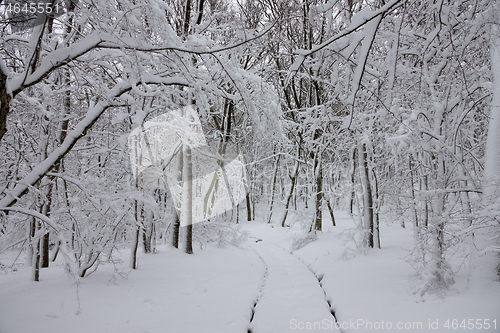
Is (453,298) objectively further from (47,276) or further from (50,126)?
(50,126)

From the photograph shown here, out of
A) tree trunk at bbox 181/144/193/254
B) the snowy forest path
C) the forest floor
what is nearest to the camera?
the forest floor

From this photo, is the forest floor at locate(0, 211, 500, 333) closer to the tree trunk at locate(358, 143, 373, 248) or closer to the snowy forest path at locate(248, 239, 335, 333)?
the snowy forest path at locate(248, 239, 335, 333)

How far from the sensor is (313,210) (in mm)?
10516

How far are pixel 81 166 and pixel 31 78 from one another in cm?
397

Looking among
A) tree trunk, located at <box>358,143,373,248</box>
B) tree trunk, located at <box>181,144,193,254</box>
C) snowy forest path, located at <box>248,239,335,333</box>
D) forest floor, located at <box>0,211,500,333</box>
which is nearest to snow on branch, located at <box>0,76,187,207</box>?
forest floor, located at <box>0,211,500,333</box>

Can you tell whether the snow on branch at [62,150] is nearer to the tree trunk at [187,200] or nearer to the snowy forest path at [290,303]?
the snowy forest path at [290,303]

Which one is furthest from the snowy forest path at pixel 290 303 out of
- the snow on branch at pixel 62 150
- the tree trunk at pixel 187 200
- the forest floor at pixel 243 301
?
the snow on branch at pixel 62 150

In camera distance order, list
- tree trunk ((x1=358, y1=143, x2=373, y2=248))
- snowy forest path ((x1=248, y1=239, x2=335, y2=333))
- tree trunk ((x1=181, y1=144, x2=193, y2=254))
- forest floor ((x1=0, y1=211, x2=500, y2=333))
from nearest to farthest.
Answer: forest floor ((x1=0, y1=211, x2=500, y2=333))
snowy forest path ((x1=248, y1=239, x2=335, y2=333))
tree trunk ((x1=358, y1=143, x2=373, y2=248))
tree trunk ((x1=181, y1=144, x2=193, y2=254))

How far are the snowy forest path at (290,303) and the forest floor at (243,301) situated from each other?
0.06 ft

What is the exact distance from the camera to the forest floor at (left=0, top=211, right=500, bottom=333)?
11.7 ft

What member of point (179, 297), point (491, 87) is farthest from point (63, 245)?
point (491, 87)

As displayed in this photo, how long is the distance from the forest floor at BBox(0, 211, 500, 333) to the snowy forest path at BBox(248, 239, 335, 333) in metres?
0.02

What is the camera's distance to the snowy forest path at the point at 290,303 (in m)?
4.22

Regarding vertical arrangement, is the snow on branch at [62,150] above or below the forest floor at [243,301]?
above
